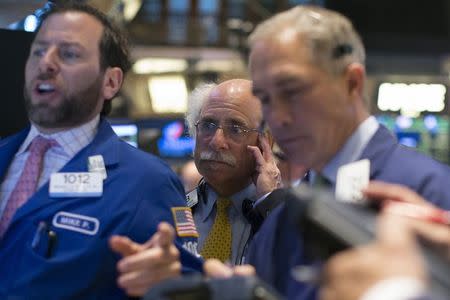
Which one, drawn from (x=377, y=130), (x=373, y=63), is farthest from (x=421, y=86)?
(x=377, y=130)

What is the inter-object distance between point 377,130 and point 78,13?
3.66ft

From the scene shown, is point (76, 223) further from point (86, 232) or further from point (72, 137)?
point (72, 137)

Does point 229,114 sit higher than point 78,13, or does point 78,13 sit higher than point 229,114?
point 78,13

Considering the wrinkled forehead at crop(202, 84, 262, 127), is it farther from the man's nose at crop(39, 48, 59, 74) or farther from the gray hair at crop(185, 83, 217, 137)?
the man's nose at crop(39, 48, 59, 74)

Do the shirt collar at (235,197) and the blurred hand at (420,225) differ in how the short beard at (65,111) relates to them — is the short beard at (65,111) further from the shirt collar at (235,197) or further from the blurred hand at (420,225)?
the blurred hand at (420,225)

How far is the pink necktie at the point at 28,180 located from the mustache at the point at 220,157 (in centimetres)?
79

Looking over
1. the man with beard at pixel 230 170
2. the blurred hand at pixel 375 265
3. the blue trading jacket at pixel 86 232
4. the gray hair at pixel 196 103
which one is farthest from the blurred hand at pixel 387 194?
the gray hair at pixel 196 103

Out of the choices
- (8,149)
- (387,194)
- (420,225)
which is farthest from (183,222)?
(420,225)

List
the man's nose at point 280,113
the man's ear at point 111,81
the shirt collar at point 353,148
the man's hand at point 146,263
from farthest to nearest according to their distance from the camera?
the man's ear at point 111,81 < the shirt collar at point 353,148 < the man's nose at point 280,113 < the man's hand at point 146,263

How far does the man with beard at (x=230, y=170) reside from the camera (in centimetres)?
333

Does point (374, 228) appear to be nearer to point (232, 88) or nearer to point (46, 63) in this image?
point (46, 63)

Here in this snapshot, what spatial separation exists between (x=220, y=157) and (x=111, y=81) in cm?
61

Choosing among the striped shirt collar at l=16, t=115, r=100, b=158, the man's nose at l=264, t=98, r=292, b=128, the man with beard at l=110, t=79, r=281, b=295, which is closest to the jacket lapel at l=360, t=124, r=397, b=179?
the man's nose at l=264, t=98, r=292, b=128

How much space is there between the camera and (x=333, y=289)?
1.28 m
